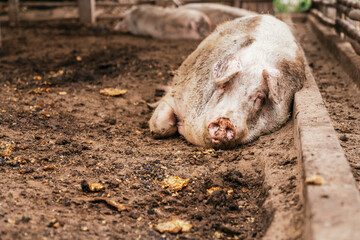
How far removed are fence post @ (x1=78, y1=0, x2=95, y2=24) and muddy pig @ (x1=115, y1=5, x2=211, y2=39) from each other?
3.07 feet

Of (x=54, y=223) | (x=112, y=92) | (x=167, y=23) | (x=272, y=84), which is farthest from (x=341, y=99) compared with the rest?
(x=167, y=23)

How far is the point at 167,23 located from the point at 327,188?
659 centimetres

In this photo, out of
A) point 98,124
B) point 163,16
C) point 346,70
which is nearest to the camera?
point 98,124

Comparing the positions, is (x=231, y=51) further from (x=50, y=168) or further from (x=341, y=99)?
(x=50, y=168)

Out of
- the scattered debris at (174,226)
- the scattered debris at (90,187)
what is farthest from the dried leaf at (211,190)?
the scattered debris at (90,187)

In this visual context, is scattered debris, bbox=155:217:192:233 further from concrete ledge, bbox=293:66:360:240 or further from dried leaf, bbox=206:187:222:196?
concrete ledge, bbox=293:66:360:240

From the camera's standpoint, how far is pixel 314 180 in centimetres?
205

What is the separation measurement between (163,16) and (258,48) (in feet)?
16.4

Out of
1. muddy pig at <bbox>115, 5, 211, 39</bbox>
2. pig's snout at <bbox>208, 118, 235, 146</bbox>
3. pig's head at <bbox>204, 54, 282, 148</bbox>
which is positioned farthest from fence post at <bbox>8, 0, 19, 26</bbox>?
pig's snout at <bbox>208, 118, 235, 146</bbox>

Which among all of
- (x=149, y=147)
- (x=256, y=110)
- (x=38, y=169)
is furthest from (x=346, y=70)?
(x=38, y=169)

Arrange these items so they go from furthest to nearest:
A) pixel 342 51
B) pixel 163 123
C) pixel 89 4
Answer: pixel 89 4, pixel 342 51, pixel 163 123

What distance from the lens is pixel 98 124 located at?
400 centimetres

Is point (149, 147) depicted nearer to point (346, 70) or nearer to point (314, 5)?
point (346, 70)

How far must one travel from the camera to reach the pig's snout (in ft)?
10.5
